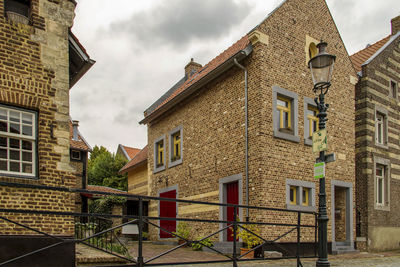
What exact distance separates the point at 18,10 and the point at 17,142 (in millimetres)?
2980

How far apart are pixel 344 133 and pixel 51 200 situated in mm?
10978

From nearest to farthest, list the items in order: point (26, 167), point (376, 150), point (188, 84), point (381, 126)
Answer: point (26, 167) < point (376, 150) < point (381, 126) < point (188, 84)

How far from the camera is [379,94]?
15906 mm

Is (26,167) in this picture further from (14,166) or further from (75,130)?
(75,130)

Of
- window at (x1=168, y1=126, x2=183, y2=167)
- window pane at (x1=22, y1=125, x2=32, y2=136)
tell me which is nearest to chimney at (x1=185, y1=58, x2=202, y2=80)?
window at (x1=168, y1=126, x2=183, y2=167)

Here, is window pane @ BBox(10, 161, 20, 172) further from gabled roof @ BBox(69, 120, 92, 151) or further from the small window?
the small window

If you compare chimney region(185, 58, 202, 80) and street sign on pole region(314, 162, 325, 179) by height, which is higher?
chimney region(185, 58, 202, 80)

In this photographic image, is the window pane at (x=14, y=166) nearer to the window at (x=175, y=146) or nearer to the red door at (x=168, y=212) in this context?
the window at (x=175, y=146)

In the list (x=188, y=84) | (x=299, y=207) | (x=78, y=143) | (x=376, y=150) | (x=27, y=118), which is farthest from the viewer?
(x=78, y=143)

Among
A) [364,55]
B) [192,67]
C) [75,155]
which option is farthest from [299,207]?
[75,155]

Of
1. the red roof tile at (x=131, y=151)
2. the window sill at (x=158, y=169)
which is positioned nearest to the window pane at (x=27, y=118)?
the window sill at (x=158, y=169)

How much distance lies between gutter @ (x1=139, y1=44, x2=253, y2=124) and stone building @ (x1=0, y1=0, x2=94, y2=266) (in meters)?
5.61

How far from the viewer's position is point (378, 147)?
15.5m

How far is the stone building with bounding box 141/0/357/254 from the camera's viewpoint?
11.9 m
